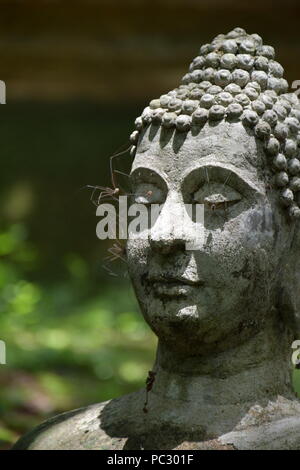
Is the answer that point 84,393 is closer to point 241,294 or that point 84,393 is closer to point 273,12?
point 241,294

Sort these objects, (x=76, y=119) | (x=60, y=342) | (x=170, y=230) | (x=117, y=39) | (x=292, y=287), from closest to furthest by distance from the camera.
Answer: (x=170, y=230) < (x=292, y=287) < (x=60, y=342) < (x=117, y=39) < (x=76, y=119)

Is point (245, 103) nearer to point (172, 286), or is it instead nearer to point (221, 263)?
point (221, 263)

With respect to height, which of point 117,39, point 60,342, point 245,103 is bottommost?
point 60,342

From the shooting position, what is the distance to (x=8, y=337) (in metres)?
6.72

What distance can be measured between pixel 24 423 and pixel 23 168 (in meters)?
3.87

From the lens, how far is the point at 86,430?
3.70m

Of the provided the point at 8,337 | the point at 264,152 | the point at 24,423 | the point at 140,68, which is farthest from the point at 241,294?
the point at 140,68

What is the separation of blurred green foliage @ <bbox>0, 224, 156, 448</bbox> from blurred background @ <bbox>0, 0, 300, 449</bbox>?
2 cm

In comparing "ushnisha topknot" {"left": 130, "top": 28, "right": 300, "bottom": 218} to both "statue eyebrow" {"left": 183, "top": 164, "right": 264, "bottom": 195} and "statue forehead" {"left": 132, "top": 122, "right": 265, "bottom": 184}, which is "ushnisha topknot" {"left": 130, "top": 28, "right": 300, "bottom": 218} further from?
"statue eyebrow" {"left": 183, "top": 164, "right": 264, "bottom": 195}

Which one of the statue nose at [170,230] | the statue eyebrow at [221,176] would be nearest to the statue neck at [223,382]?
the statue nose at [170,230]

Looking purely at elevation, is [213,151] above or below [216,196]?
above

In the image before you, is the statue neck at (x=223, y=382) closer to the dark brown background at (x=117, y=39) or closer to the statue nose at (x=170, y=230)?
the statue nose at (x=170, y=230)

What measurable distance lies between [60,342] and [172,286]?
3365 mm

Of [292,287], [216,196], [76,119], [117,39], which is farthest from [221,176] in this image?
[76,119]
